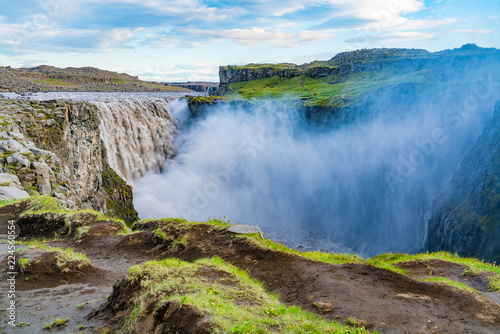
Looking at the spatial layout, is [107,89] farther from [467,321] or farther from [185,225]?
[467,321]

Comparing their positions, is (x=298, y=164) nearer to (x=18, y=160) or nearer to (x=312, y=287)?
(x=18, y=160)

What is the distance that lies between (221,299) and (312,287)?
315 cm

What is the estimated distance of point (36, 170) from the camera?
64.4 feet

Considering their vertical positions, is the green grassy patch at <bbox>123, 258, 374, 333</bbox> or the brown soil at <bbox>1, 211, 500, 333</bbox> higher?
the green grassy patch at <bbox>123, 258, 374, 333</bbox>

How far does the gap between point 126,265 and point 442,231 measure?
25102 mm

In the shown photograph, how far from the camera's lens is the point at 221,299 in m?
6.85

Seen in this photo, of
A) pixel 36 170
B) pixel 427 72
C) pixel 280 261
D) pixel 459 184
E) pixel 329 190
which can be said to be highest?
pixel 427 72

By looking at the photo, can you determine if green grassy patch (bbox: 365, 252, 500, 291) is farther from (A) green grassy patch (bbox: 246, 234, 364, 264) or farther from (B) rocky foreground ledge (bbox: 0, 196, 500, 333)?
(A) green grassy patch (bbox: 246, 234, 364, 264)

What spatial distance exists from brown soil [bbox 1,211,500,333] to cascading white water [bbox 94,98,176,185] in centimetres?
2603

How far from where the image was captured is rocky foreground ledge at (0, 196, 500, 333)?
6.35 metres

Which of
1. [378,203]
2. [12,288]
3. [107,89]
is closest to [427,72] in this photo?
[378,203]

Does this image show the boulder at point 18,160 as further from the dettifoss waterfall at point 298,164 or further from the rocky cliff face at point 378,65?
the rocky cliff face at point 378,65

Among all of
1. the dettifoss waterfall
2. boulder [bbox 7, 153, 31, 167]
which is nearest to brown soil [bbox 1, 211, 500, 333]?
boulder [bbox 7, 153, 31, 167]

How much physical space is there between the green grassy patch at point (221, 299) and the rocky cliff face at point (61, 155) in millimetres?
15638
